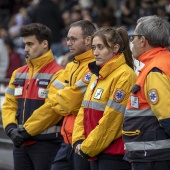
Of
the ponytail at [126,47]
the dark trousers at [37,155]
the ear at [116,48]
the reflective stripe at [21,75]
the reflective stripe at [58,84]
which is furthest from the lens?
the reflective stripe at [21,75]

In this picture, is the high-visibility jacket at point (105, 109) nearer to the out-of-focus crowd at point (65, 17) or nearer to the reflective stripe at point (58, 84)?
the reflective stripe at point (58, 84)

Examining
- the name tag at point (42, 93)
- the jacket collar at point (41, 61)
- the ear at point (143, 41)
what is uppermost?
the ear at point (143, 41)

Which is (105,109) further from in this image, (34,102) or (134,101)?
(34,102)

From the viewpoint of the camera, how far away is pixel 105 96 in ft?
20.9

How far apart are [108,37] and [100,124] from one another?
0.85 metres

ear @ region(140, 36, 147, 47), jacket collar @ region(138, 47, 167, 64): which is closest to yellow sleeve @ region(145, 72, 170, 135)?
jacket collar @ region(138, 47, 167, 64)

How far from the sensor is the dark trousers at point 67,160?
22.7 feet

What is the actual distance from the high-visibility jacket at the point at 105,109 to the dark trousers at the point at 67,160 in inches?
15.0

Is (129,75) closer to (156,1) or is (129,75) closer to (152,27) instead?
(152,27)

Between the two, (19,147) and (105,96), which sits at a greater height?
(105,96)

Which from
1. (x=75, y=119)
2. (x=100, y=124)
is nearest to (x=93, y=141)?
(x=100, y=124)

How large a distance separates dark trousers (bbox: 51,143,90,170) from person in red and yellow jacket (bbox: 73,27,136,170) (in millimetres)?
360

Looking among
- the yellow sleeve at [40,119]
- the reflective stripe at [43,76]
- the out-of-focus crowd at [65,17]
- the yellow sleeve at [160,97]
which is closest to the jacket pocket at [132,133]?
the yellow sleeve at [160,97]

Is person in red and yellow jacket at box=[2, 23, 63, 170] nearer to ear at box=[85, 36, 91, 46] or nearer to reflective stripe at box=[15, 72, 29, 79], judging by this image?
reflective stripe at box=[15, 72, 29, 79]
